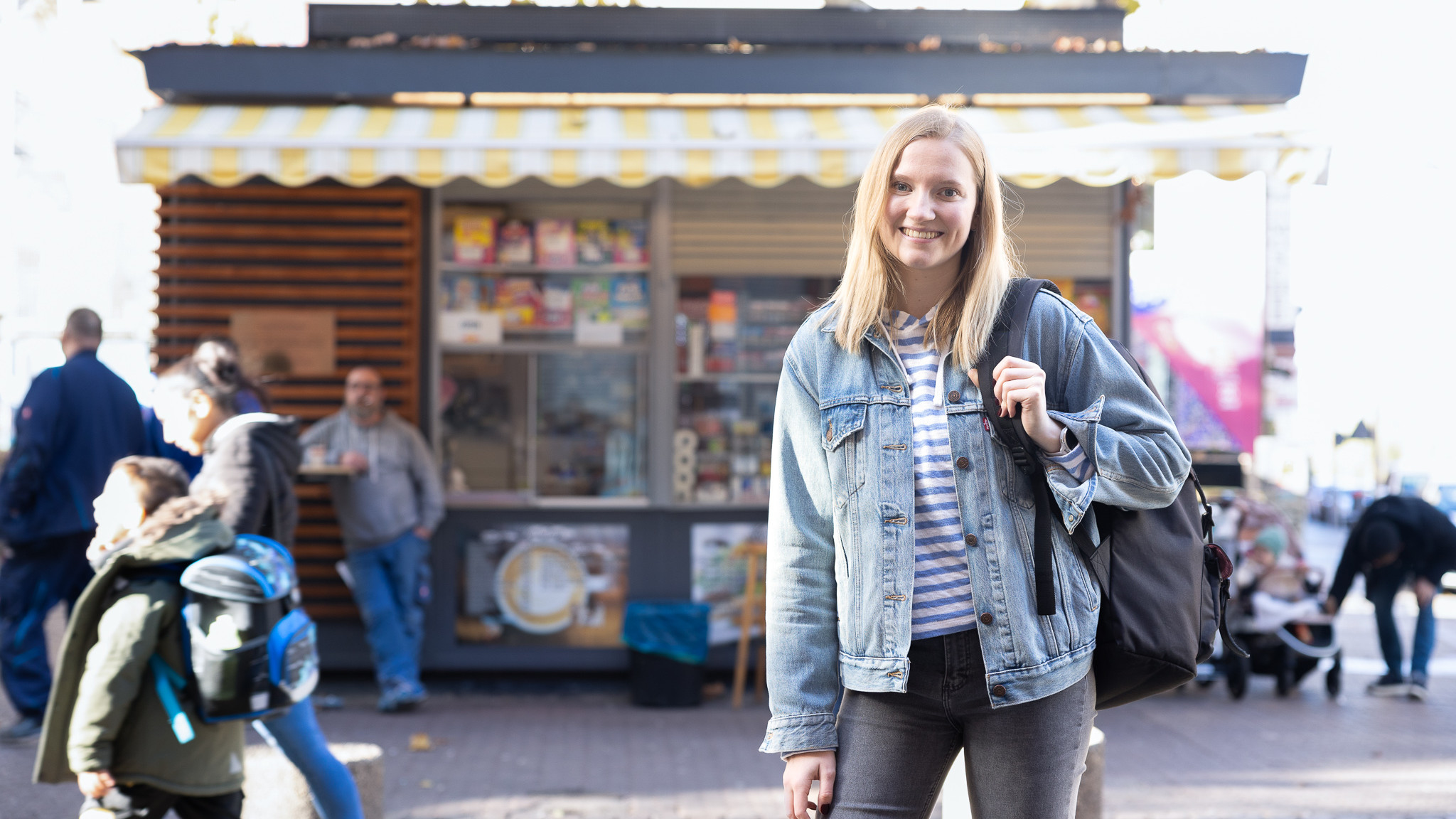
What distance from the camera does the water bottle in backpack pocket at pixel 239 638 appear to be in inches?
129

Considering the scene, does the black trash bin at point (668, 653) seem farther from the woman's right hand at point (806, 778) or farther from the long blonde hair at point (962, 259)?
the long blonde hair at point (962, 259)

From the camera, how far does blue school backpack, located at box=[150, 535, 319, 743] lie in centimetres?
327

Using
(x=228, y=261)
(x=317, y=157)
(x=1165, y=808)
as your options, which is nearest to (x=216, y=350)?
(x=317, y=157)

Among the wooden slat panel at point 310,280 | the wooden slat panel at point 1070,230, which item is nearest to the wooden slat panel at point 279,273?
the wooden slat panel at point 310,280

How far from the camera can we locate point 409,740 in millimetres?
6352

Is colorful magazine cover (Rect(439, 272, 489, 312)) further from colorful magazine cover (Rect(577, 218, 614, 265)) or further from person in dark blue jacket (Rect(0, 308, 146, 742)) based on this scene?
person in dark blue jacket (Rect(0, 308, 146, 742))

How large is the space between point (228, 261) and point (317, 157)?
1.75 m

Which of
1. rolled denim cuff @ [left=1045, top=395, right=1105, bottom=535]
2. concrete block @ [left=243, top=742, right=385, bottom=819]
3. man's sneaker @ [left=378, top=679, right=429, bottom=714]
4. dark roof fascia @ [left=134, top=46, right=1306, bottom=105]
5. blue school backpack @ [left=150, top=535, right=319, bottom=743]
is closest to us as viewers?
rolled denim cuff @ [left=1045, top=395, right=1105, bottom=535]

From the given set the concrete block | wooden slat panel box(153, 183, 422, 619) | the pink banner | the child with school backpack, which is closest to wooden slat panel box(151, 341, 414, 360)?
wooden slat panel box(153, 183, 422, 619)

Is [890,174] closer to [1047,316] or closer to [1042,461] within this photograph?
[1047,316]

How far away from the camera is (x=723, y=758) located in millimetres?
6117

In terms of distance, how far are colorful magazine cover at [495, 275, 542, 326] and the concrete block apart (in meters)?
3.78

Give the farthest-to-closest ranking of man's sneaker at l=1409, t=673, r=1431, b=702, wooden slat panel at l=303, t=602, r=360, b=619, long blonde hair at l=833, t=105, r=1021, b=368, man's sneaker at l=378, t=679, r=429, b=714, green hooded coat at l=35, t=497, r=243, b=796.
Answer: man's sneaker at l=1409, t=673, r=1431, b=702 < wooden slat panel at l=303, t=602, r=360, b=619 < man's sneaker at l=378, t=679, r=429, b=714 < green hooded coat at l=35, t=497, r=243, b=796 < long blonde hair at l=833, t=105, r=1021, b=368

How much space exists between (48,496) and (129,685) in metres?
3.52
